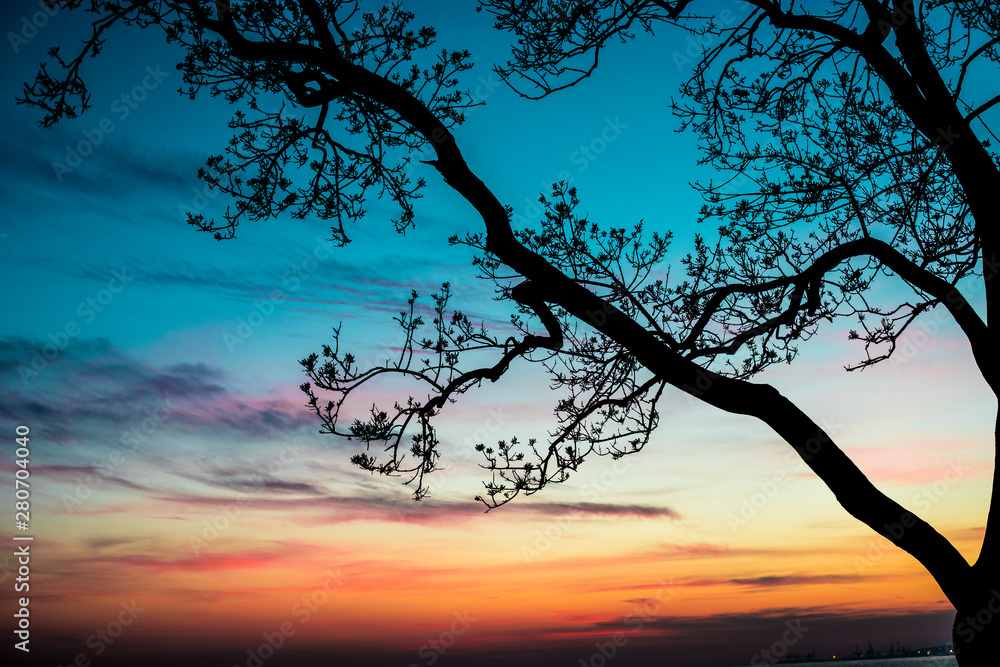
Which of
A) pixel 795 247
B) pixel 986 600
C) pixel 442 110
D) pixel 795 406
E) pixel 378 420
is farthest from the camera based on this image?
pixel 442 110

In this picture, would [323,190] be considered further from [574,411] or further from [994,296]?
[994,296]

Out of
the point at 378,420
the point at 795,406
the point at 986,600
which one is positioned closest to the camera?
the point at 986,600

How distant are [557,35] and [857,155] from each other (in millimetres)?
2909

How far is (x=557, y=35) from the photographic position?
6.61m

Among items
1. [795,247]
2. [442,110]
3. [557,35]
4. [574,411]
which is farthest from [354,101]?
[795,247]

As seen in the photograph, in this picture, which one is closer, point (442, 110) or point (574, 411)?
point (574, 411)

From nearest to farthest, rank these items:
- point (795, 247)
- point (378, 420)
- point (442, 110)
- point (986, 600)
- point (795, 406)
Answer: point (986, 600) < point (795, 406) < point (378, 420) < point (795, 247) < point (442, 110)

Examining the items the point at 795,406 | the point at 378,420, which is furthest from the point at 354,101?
the point at 795,406

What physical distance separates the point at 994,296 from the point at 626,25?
3.82m

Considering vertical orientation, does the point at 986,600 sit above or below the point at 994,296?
below

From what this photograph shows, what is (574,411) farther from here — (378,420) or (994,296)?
(994,296)

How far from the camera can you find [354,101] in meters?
6.95

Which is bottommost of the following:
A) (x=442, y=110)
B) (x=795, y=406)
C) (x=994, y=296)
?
(x=795, y=406)

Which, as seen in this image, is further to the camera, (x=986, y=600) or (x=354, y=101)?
(x=354, y=101)
